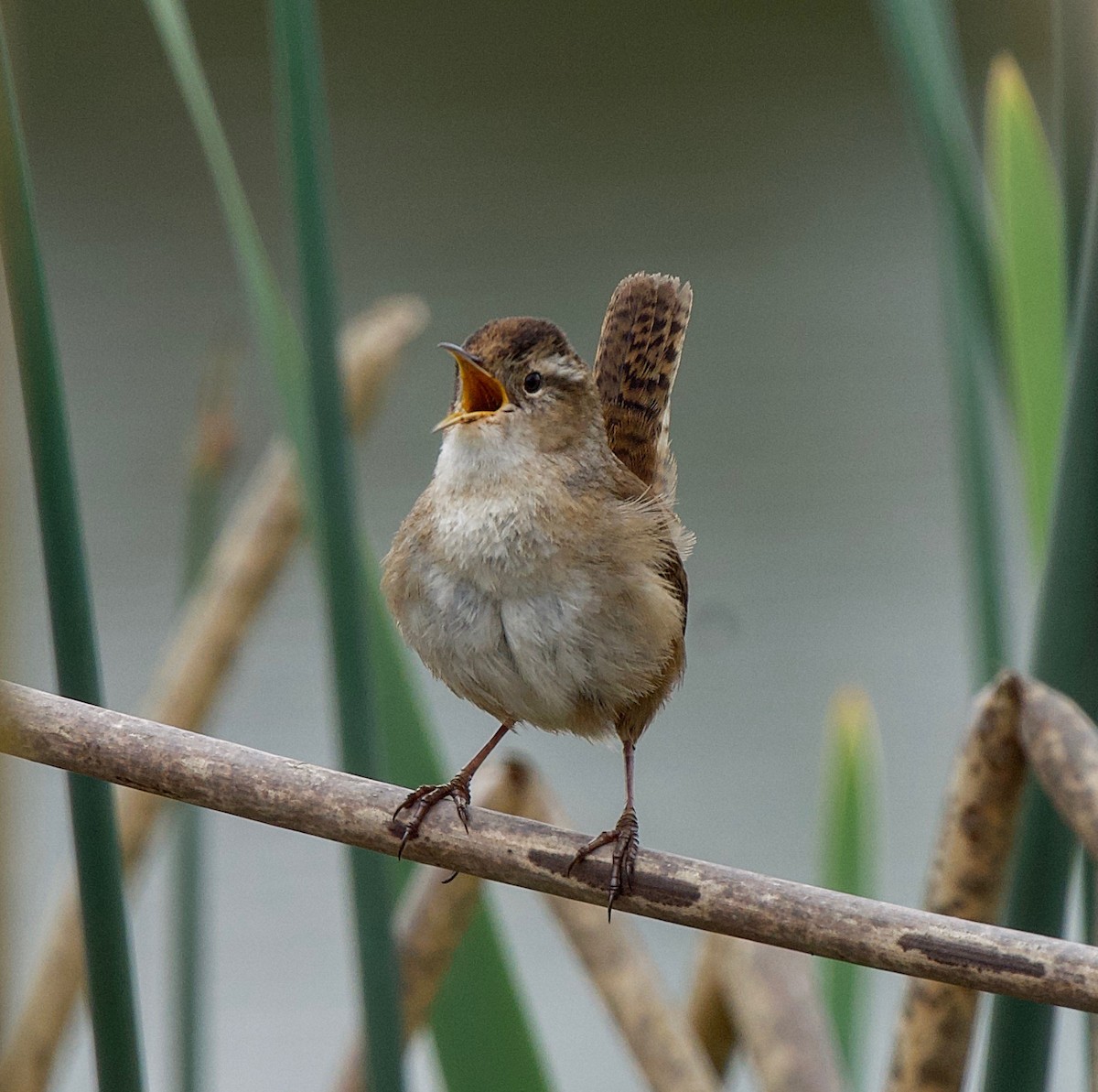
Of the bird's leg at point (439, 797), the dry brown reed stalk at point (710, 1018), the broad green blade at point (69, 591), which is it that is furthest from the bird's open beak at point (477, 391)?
the dry brown reed stalk at point (710, 1018)

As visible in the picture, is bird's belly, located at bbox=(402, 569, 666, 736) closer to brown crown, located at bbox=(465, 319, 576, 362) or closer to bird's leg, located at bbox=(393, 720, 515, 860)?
bird's leg, located at bbox=(393, 720, 515, 860)

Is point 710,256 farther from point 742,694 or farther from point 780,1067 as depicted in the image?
point 780,1067

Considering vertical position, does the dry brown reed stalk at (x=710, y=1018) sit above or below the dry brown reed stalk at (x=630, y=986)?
below

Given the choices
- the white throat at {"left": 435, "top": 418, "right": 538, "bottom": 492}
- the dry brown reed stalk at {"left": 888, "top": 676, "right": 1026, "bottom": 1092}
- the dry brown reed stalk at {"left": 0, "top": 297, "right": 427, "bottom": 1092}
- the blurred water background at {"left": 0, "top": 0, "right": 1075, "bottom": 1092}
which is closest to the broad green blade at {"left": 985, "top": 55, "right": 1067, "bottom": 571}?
the dry brown reed stalk at {"left": 888, "top": 676, "right": 1026, "bottom": 1092}

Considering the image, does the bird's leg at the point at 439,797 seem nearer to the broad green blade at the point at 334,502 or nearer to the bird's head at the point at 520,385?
the broad green blade at the point at 334,502

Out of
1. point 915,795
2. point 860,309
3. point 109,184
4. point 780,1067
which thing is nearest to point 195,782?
point 780,1067

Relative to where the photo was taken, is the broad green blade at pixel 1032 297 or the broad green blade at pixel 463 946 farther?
the broad green blade at pixel 1032 297

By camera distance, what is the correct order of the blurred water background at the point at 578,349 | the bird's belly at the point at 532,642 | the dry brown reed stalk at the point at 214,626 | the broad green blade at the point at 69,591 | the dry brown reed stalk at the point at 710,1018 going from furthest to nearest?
the blurred water background at the point at 578,349 → the dry brown reed stalk at the point at 710,1018 → the dry brown reed stalk at the point at 214,626 → the bird's belly at the point at 532,642 → the broad green blade at the point at 69,591
